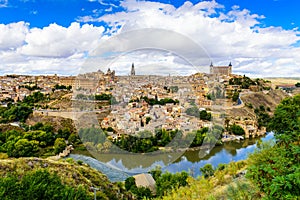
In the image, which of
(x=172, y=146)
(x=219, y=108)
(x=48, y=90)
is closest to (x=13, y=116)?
(x=48, y=90)

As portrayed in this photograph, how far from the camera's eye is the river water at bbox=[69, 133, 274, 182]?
5.66 meters

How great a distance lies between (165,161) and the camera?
19.7 feet

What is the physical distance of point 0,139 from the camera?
28.2 ft

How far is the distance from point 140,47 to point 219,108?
6.06 meters

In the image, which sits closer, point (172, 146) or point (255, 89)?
point (172, 146)

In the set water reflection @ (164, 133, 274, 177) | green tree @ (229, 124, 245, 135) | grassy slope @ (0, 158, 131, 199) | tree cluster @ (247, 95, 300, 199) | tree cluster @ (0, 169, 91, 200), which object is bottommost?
water reflection @ (164, 133, 274, 177)

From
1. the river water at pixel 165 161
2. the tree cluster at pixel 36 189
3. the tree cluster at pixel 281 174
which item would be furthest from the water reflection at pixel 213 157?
the tree cluster at pixel 281 174

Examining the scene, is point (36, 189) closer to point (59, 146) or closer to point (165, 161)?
point (165, 161)

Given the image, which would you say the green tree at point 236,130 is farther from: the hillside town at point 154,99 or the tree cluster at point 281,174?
the tree cluster at point 281,174

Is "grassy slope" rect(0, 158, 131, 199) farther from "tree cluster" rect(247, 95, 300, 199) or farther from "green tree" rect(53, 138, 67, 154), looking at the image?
"green tree" rect(53, 138, 67, 154)

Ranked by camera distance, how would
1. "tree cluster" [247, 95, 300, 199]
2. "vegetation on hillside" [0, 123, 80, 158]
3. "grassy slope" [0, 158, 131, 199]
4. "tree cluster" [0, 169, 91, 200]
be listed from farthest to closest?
"vegetation on hillside" [0, 123, 80, 158] < "grassy slope" [0, 158, 131, 199] < "tree cluster" [0, 169, 91, 200] < "tree cluster" [247, 95, 300, 199]

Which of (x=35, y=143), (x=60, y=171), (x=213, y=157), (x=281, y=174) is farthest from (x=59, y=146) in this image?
(x=281, y=174)

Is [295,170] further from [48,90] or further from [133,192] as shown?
[48,90]

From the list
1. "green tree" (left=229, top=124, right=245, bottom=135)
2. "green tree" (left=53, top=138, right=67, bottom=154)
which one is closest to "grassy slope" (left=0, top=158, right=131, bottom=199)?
"green tree" (left=53, top=138, right=67, bottom=154)
